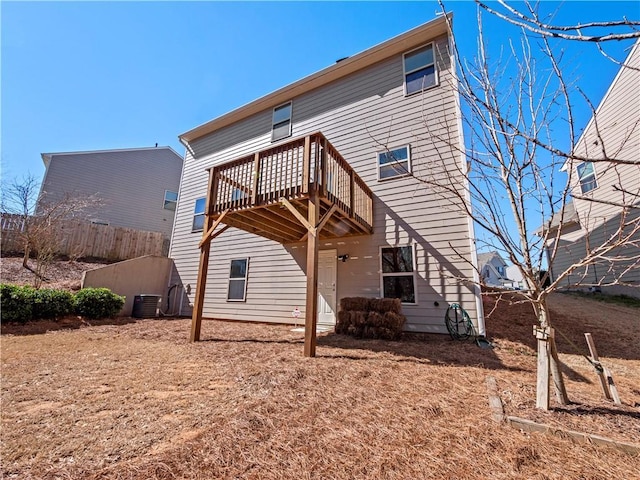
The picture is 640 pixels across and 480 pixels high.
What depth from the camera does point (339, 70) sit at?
8.35 m

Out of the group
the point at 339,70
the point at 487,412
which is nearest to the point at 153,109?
the point at 339,70

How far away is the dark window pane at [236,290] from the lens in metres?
8.59

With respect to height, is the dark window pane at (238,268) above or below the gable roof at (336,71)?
below

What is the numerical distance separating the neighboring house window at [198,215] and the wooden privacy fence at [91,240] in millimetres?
5042

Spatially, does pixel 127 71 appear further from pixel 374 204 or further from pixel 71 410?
pixel 71 410

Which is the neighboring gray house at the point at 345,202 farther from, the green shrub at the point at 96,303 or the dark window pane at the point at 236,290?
the green shrub at the point at 96,303

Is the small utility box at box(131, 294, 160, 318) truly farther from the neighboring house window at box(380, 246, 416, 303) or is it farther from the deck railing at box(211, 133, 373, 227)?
the neighboring house window at box(380, 246, 416, 303)

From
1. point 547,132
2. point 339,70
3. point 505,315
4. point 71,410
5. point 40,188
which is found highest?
point 339,70

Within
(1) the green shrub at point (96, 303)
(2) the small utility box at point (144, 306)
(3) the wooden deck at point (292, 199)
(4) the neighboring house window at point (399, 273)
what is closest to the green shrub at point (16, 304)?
(1) the green shrub at point (96, 303)

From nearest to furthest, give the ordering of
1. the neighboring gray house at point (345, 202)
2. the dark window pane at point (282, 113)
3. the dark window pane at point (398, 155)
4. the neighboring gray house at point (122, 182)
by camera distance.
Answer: the neighboring gray house at point (345, 202) < the dark window pane at point (398, 155) < the dark window pane at point (282, 113) < the neighboring gray house at point (122, 182)

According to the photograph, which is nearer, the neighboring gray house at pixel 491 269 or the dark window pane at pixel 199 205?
the dark window pane at pixel 199 205

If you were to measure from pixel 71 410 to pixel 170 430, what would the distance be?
1.10m

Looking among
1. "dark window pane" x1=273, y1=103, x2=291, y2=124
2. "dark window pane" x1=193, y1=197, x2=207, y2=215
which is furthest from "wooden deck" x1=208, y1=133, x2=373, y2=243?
"dark window pane" x1=193, y1=197, x2=207, y2=215

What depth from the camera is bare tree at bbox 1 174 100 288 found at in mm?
9859
